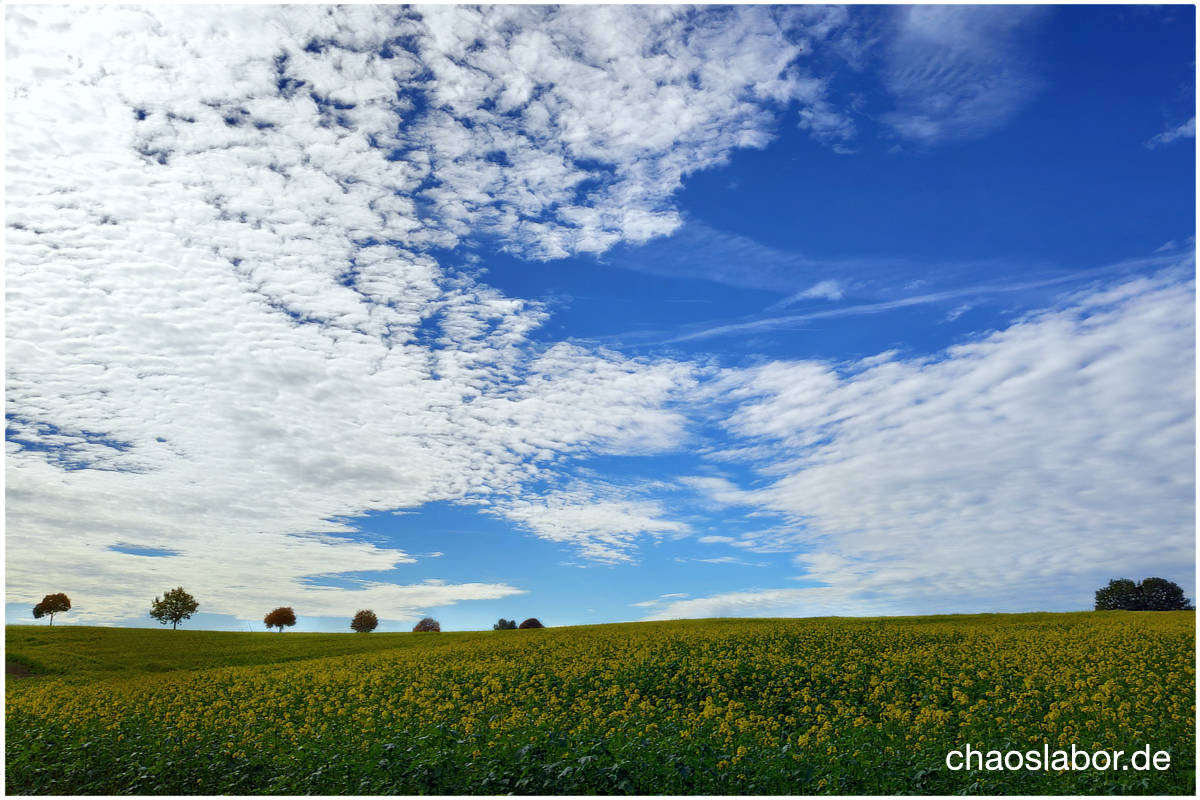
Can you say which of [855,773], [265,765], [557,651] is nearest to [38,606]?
[557,651]

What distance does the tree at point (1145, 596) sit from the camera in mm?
80812

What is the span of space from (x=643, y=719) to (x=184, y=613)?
95.4m

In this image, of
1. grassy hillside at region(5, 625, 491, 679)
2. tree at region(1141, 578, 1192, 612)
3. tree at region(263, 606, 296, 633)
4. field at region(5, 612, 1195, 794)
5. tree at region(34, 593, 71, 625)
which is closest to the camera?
field at region(5, 612, 1195, 794)

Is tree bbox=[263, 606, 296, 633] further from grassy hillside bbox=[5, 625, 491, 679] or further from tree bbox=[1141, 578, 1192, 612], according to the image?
tree bbox=[1141, 578, 1192, 612]

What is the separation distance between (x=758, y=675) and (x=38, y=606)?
101778 mm

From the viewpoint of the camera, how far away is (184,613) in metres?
94.4

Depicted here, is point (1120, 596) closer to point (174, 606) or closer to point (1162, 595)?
point (1162, 595)

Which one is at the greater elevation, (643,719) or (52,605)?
(643,719)

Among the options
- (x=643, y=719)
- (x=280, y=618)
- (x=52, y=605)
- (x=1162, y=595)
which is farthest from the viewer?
(x=280, y=618)

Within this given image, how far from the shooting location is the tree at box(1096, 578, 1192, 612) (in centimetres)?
8081

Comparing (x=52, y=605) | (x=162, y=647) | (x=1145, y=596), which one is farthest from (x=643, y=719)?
(x=52, y=605)

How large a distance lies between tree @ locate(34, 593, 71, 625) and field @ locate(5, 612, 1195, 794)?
67226 millimetres

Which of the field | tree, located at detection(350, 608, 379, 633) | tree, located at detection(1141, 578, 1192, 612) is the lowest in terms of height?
tree, located at detection(350, 608, 379, 633)

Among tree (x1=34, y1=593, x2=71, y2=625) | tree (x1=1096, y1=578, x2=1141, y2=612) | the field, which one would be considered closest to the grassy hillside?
the field
